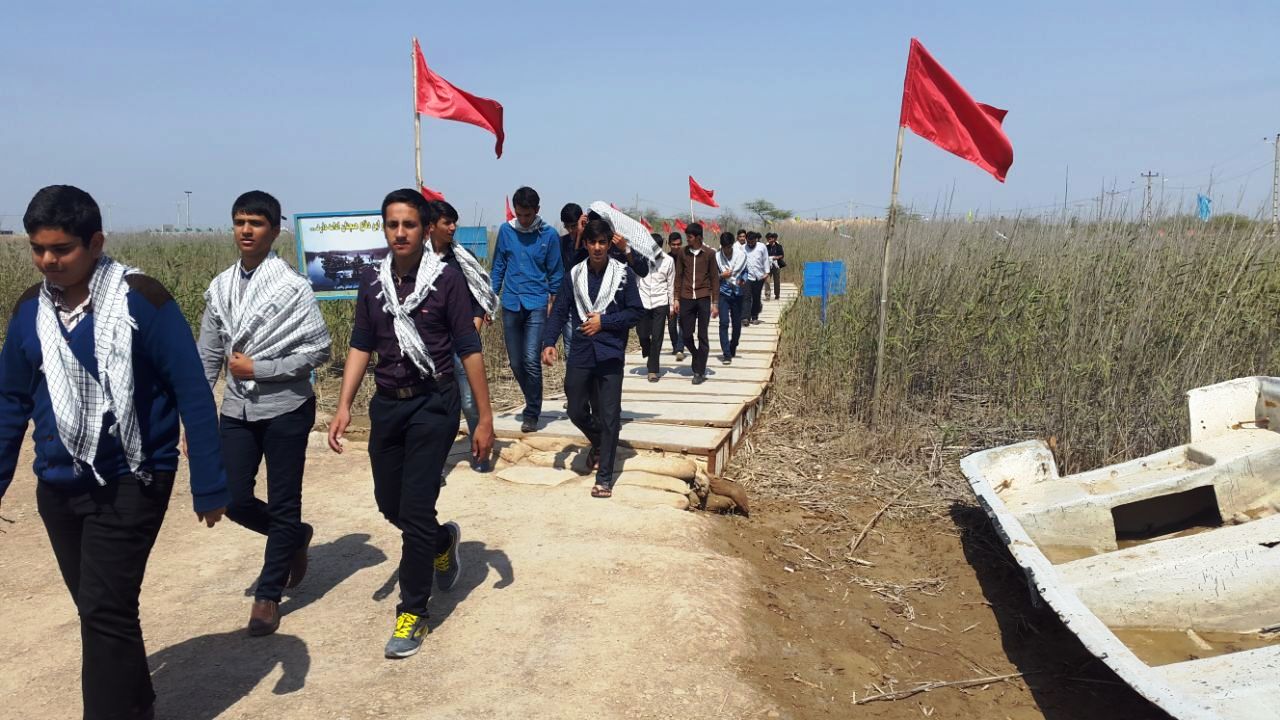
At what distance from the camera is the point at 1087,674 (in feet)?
12.5

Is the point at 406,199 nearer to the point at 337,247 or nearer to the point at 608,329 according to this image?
the point at 608,329

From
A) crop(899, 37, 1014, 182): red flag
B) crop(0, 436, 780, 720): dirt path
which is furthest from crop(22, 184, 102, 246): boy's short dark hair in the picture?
crop(899, 37, 1014, 182): red flag

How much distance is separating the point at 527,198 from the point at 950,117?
3054 mm

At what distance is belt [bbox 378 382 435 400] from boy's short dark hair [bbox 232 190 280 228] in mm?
859

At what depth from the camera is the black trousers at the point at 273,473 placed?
11.6 ft

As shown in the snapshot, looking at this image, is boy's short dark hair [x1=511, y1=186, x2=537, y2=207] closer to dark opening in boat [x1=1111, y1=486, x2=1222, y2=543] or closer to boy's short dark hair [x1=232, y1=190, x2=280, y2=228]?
boy's short dark hair [x1=232, y1=190, x2=280, y2=228]

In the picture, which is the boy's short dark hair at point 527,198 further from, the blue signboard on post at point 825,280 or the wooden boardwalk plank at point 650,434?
the blue signboard on post at point 825,280

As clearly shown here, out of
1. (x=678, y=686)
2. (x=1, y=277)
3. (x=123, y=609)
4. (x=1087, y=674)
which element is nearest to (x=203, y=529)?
(x=123, y=609)

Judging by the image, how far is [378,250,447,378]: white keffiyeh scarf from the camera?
3.37m

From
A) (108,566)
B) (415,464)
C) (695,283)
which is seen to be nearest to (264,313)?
(415,464)

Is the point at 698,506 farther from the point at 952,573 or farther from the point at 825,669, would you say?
the point at 825,669

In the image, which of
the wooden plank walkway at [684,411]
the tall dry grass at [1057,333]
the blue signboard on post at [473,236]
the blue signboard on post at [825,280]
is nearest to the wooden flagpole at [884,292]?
the tall dry grass at [1057,333]

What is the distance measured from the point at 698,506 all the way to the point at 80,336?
3762mm

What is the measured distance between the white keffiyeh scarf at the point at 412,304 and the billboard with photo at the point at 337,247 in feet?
17.1
